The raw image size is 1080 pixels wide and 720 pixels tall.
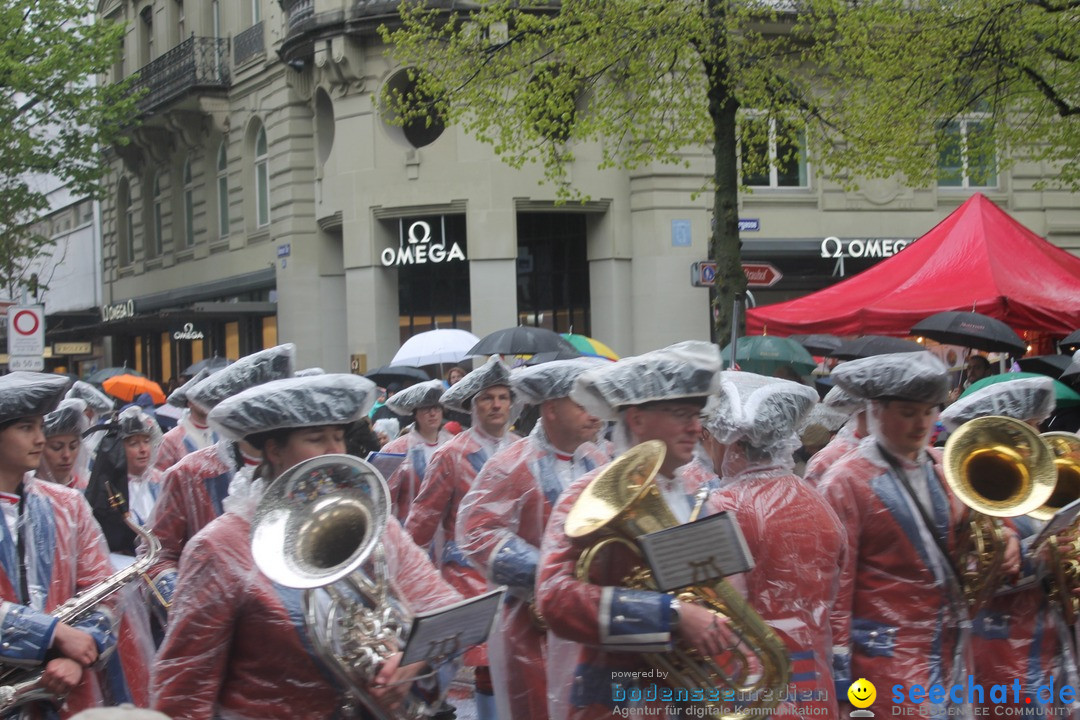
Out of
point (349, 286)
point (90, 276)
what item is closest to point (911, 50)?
point (349, 286)

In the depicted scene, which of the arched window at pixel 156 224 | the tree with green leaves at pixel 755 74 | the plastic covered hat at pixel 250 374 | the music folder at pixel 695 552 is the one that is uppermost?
the arched window at pixel 156 224

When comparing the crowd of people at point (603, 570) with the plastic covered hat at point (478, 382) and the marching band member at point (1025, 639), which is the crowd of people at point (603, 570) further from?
the plastic covered hat at point (478, 382)

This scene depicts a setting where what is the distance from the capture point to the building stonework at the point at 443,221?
2398 centimetres

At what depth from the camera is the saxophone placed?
398 centimetres

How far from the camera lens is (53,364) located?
42312mm

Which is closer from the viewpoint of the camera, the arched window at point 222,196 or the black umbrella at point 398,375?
the black umbrella at point 398,375

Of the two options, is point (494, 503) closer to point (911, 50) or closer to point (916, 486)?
point (916, 486)

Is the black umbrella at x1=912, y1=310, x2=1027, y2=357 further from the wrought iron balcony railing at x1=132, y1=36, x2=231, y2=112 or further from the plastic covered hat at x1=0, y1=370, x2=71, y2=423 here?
the wrought iron balcony railing at x1=132, y1=36, x2=231, y2=112

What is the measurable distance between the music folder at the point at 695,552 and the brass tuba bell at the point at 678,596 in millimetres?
99

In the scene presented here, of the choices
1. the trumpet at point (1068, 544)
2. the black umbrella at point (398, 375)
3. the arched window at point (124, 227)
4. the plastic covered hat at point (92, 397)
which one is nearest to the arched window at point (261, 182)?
the arched window at point (124, 227)

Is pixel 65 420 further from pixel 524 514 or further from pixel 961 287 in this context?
pixel 961 287

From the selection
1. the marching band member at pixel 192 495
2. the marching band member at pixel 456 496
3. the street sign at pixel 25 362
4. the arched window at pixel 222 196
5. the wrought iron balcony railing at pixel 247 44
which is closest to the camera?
the marching band member at pixel 192 495

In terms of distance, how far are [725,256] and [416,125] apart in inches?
492

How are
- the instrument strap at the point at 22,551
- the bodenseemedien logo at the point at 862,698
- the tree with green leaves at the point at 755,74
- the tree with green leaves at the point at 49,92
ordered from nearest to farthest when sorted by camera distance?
the instrument strap at the point at 22,551
the bodenseemedien logo at the point at 862,698
the tree with green leaves at the point at 755,74
the tree with green leaves at the point at 49,92
